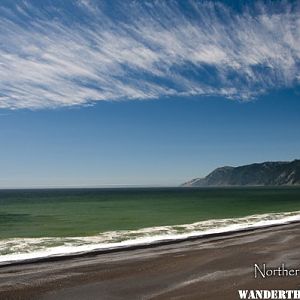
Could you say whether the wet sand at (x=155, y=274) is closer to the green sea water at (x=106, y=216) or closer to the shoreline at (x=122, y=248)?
the shoreline at (x=122, y=248)

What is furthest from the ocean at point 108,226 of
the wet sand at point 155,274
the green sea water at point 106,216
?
the wet sand at point 155,274

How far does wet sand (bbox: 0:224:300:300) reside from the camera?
13.6 metres

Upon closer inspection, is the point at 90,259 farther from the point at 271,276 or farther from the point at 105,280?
the point at 271,276

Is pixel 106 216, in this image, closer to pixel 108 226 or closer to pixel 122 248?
pixel 108 226

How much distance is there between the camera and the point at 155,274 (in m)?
16.3

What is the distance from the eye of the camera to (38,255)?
20.8m

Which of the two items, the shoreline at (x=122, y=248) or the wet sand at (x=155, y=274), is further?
the shoreline at (x=122, y=248)

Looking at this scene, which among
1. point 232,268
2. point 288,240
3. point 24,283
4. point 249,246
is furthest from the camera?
point 288,240

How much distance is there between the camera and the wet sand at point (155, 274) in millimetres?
13578

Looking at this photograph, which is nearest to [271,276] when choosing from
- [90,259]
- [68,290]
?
[68,290]

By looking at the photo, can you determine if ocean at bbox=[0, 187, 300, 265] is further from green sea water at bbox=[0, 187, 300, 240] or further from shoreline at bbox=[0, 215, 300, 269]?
shoreline at bbox=[0, 215, 300, 269]

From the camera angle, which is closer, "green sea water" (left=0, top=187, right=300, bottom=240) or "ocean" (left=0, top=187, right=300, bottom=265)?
"ocean" (left=0, top=187, right=300, bottom=265)

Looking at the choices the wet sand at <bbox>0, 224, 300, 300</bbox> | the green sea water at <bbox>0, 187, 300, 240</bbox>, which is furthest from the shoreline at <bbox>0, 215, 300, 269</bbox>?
the green sea water at <bbox>0, 187, 300, 240</bbox>

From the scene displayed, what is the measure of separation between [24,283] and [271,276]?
9556mm
